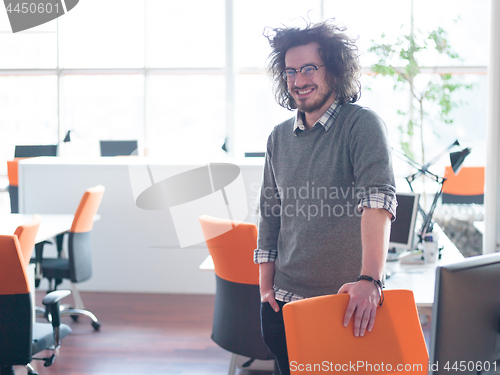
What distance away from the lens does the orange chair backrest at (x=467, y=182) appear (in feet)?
17.3

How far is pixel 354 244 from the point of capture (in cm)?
133

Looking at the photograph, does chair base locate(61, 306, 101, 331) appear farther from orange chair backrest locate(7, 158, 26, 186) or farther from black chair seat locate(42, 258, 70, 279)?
orange chair backrest locate(7, 158, 26, 186)

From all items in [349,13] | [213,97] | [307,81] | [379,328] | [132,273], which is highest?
[349,13]

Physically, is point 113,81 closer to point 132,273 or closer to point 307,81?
point 132,273

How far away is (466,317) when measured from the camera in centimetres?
85

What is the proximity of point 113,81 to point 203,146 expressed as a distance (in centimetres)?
175

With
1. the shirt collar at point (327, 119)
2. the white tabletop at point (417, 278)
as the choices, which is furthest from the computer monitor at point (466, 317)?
the white tabletop at point (417, 278)

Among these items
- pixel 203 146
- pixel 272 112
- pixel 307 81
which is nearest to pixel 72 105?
pixel 203 146

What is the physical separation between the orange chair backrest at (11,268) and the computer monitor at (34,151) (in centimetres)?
360

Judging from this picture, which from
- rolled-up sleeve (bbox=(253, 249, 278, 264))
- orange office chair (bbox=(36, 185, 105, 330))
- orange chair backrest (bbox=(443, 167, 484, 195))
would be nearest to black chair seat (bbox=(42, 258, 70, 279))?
orange office chair (bbox=(36, 185, 105, 330))

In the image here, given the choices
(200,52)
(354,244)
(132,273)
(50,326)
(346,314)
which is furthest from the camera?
(200,52)

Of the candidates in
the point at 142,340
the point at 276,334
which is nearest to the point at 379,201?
the point at 276,334

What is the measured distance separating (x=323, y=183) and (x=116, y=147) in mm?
5032

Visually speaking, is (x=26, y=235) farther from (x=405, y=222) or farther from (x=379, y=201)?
(x=405, y=222)
